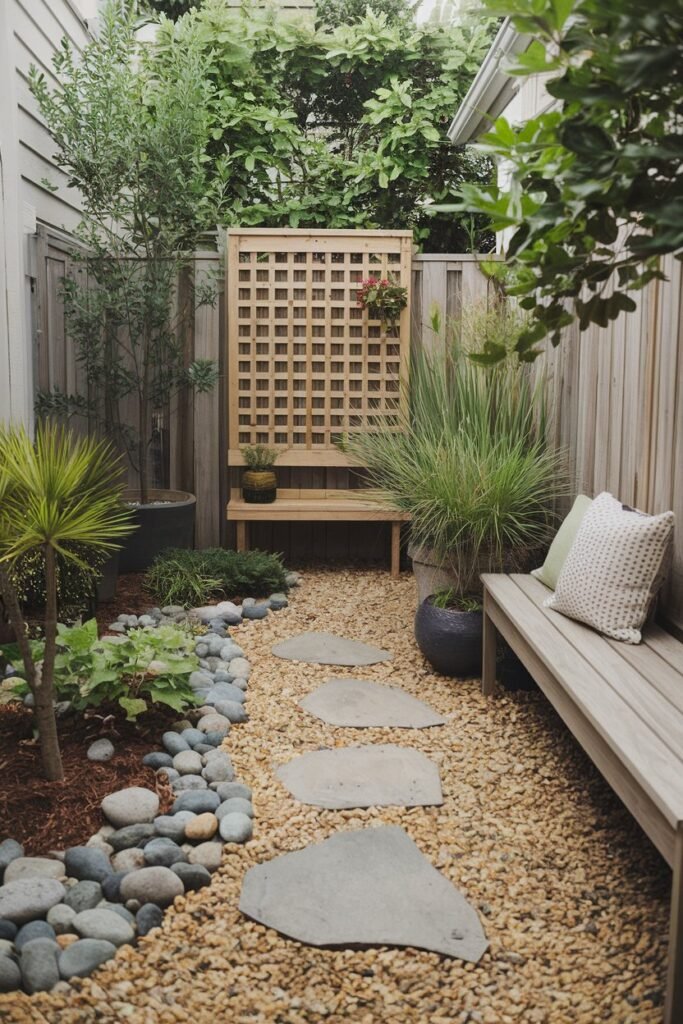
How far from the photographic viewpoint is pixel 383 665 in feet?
11.6

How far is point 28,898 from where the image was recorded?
6.01ft

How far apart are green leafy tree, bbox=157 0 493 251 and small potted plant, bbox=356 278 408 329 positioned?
1643mm

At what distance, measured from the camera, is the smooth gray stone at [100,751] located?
2.46 metres

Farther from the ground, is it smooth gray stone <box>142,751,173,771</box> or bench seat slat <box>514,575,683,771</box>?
bench seat slat <box>514,575,683,771</box>

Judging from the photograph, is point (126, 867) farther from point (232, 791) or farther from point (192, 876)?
point (232, 791)

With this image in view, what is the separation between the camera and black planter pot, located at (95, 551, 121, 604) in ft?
13.5

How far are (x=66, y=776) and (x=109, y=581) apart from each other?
1.92 meters

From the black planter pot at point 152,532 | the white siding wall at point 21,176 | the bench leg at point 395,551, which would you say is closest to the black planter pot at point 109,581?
the black planter pot at point 152,532

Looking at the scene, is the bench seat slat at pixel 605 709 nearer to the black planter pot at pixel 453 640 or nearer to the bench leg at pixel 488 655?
the bench leg at pixel 488 655

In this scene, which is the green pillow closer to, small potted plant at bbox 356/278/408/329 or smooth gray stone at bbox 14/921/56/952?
smooth gray stone at bbox 14/921/56/952

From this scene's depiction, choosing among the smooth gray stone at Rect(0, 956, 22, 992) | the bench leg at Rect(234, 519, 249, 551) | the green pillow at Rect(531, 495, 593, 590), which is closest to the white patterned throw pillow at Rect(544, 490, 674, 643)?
the green pillow at Rect(531, 495, 593, 590)

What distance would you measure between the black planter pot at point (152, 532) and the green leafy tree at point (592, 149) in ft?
11.8

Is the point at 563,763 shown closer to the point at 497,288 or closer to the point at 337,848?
the point at 337,848

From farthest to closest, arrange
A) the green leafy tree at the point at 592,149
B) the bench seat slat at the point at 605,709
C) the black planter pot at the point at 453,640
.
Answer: the black planter pot at the point at 453,640
the bench seat slat at the point at 605,709
the green leafy tree at the point at 592,149
